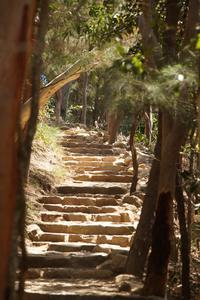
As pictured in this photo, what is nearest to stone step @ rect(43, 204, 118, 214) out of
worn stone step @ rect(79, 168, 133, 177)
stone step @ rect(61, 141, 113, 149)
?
worn stone step @ rect(79, 168, 133, 177)

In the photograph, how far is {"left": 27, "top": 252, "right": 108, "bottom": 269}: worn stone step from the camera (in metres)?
9.34

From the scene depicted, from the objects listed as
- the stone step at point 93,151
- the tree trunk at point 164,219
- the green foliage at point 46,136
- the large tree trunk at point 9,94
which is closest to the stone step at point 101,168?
the green foliage at point 46,136

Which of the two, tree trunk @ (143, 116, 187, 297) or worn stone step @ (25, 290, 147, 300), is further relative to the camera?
worn stone step @ (25, 290, 147, 300)

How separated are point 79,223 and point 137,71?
6.62 meters

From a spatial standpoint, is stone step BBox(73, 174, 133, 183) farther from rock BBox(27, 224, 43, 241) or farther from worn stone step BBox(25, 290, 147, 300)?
worn stone step BBox(25, 290, 147, 300)

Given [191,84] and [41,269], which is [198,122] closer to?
[191,84]

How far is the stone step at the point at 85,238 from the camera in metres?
10.7

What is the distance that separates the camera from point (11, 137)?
385 cm

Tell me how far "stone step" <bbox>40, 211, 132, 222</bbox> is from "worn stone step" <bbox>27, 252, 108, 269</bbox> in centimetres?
220

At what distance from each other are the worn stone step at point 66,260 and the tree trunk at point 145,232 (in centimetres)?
98

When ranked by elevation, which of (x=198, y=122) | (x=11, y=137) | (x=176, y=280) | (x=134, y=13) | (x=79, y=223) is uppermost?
(x=134, y=13)

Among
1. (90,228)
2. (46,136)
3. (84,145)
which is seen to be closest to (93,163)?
(46,136)

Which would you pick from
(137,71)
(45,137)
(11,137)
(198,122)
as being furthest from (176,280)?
(45,137)

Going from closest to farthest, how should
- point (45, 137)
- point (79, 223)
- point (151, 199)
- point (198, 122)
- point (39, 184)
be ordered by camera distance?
point (198, 122) < point (151, 199) < point (79, 223) < point (39, 184) < point (45, 137)
